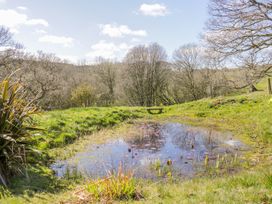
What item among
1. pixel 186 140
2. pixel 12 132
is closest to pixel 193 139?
pixel 186 140

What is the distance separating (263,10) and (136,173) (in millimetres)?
6906

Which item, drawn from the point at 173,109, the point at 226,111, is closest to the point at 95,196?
the point at 226,111

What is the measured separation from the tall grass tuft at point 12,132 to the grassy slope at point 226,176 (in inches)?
49.5

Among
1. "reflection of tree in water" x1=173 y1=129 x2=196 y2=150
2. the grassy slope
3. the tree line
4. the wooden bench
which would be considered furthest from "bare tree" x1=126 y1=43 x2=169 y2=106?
"reflection of tree in water" x1=173 y1=129 x2=196 y2=150

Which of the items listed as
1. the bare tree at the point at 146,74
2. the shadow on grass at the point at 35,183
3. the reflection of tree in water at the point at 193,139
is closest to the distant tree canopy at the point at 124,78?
the bare tree at the point at 146,74

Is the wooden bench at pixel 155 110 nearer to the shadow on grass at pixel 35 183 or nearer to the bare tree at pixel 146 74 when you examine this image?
the shadow on grass at pixel 35 183

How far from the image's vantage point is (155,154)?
8852 millimetres

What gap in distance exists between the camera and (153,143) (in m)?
10.6

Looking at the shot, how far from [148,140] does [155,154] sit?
2.29m

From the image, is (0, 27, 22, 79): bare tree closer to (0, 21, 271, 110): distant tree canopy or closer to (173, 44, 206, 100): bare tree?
(0, 21, 271, 110): distant tree canopy

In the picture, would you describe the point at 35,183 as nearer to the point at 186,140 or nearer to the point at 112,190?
the point at 112,190

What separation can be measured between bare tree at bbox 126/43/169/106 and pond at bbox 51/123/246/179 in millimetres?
26223

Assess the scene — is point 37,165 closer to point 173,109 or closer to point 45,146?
point 45,146

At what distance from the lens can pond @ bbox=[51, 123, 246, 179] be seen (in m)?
7.10
